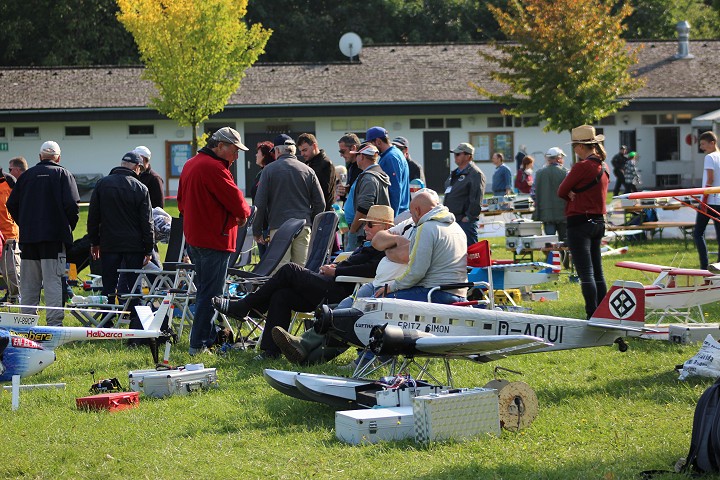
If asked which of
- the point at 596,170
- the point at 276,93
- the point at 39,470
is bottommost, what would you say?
the point at 39,470

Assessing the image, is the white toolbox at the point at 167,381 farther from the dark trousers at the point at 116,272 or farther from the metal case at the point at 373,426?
the dark trousers at the point at 116,272

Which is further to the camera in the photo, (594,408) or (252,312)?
(252,312)

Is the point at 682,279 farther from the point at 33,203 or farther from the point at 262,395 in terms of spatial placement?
the point at 33,203

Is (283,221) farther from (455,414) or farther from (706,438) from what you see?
(706,438)

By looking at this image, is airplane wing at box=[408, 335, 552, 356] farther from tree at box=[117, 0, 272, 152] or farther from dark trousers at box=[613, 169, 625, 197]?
tree at box=[117, 0, 272, 152]

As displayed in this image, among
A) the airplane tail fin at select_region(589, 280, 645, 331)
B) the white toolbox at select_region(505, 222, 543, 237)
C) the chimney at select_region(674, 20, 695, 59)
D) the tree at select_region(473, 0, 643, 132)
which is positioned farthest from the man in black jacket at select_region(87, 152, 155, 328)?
the chimney at select_region(674, 20, 695, 59)

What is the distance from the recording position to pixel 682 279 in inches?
375

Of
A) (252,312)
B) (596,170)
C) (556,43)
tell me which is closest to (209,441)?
(252,312)

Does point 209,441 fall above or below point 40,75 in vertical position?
below

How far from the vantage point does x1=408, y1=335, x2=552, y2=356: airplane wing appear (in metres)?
6.04

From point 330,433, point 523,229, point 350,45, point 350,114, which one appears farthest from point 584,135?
point 350,45

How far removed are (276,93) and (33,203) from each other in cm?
2791

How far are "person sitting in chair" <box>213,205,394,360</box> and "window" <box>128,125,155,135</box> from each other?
1220 inches

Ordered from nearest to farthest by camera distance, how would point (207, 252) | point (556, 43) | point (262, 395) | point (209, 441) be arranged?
point (209, 441)
point (262, 395)
point (207, 252)
point (556, 43)
